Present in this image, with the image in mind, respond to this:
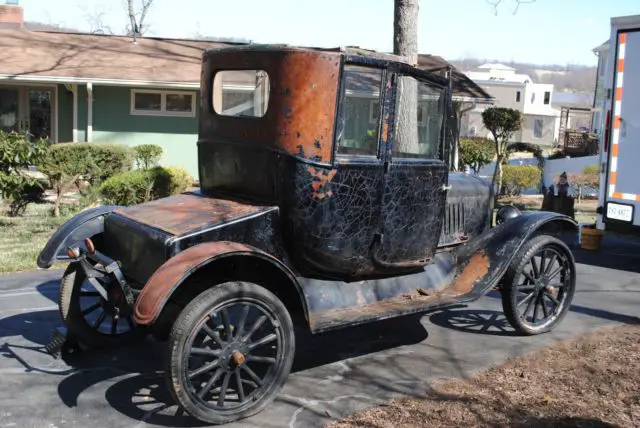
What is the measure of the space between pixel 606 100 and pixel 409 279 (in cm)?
495

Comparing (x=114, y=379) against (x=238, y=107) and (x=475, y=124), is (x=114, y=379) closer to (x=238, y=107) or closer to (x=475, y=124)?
(x=238, y=107)

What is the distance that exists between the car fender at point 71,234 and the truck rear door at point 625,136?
6.23 meters

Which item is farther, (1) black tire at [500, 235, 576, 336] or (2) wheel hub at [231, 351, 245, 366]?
(1) black tire at [500, 235, 576, 336]

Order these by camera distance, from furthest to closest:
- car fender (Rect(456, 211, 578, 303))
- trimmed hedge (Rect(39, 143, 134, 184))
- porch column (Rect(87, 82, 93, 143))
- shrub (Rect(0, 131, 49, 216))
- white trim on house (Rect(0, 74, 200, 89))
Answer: porch column (Rect(87, 82, 93, 143))
white trim on house (Rect(0, 74, 200, 89))
trimmed hedge (Rect(39, 143, 134, 184))
shrub (Rect(0, 131, 49, 216))
car fender (Rect(456, 211, 578, 303))

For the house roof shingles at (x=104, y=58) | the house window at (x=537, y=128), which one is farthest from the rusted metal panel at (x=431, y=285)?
the house window at (x=537, y=128)

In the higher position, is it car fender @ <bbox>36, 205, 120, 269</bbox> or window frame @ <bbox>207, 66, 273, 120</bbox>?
window frame @ <bbox>207, 66, 273, 120</bbox>

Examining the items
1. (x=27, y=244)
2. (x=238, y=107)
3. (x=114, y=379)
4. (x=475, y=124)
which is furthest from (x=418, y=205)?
(x=475, y=124)

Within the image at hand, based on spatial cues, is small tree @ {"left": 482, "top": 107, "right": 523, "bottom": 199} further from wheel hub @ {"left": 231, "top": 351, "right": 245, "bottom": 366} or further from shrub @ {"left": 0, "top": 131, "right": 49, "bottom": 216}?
wheel hub @ {"left": 231, "top": 351, "right": 245, "bottom": 366}

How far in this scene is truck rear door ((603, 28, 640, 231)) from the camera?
8.54 m

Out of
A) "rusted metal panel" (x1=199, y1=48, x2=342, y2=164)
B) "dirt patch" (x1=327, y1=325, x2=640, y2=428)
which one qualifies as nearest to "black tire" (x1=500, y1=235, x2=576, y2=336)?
"dirt patch" (x1=327, y1=325, x2=640, y2=428)

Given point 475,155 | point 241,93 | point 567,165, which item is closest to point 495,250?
point 241,93

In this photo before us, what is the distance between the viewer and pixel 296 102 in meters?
4.59

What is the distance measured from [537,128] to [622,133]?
2642 inches

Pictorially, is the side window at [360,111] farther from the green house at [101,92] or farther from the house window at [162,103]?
the house window at [162,103]
